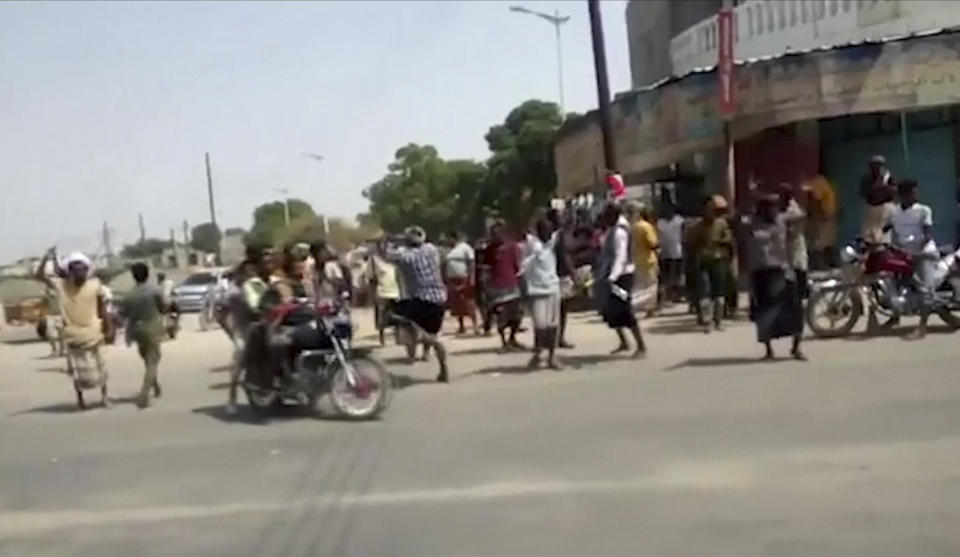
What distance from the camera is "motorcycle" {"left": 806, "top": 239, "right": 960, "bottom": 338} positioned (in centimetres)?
1465

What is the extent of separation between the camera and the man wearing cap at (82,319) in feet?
45.4

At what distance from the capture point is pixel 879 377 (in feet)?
39.1

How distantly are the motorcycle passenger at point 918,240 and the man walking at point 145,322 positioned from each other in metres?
7.64

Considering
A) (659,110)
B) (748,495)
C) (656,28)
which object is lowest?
(748,495)

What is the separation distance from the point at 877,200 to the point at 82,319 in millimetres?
8473

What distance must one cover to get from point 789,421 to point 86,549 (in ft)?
16.2

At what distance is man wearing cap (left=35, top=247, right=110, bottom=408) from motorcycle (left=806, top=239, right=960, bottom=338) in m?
7.33

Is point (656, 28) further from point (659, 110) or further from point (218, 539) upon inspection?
point (218, 539)

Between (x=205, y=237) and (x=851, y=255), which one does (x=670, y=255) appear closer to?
(x=851, y=255)

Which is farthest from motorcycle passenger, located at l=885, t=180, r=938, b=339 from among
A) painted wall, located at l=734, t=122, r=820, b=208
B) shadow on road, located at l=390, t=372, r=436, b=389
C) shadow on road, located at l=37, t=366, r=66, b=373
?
shadow on road, located at l=37, t=366, r=66, b=373

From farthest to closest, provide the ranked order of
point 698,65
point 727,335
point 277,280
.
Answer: point 698,65 → point 727,335 → point 277,280

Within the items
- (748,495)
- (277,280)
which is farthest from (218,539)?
(277,280)

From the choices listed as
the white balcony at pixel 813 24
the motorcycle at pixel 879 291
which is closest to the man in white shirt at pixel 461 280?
the motorcycle at pixel 879 291

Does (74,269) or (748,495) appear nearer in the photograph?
(748,495)
